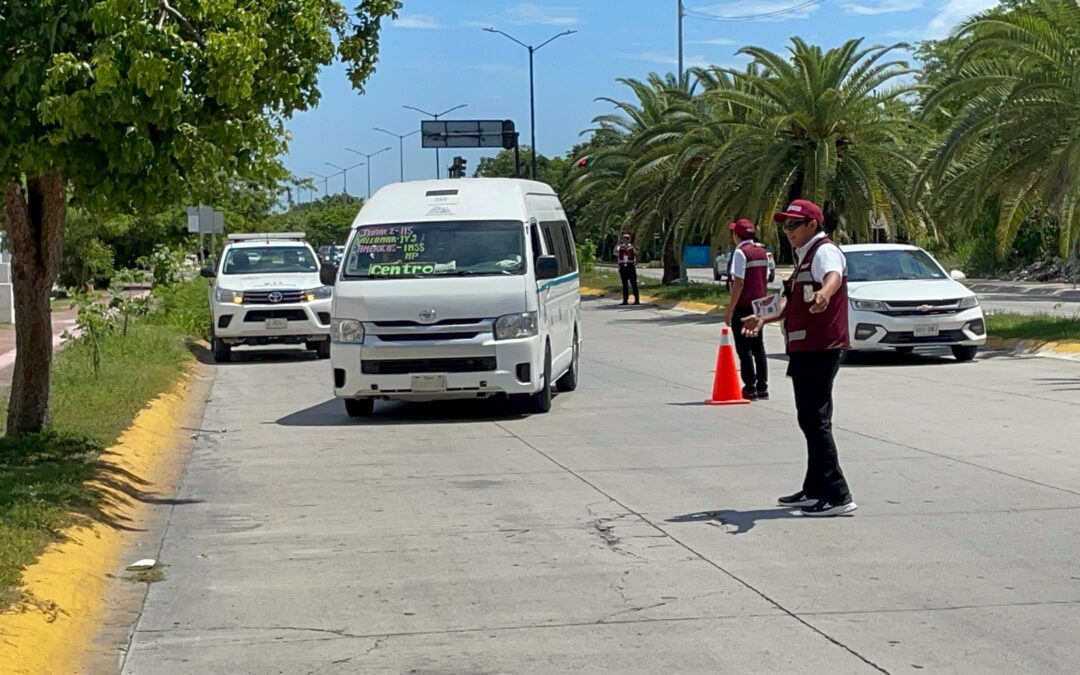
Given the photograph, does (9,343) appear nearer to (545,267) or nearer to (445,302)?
(445,302)

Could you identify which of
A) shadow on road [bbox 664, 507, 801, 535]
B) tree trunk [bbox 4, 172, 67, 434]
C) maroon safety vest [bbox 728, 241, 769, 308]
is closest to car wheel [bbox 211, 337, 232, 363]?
maroon safety vest [bbox 728, 241, 769, 308]

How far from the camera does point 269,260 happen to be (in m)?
25.6

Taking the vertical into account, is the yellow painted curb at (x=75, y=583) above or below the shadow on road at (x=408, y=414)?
above

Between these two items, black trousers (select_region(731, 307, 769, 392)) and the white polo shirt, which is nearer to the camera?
the white polo shirt

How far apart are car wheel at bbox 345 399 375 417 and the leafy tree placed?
495 centimetres

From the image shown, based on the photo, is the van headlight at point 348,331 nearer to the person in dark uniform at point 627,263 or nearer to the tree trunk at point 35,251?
the tree trunk at point 35,251

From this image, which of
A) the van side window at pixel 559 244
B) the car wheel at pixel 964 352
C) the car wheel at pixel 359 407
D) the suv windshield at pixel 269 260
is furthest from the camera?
the suv windshield at pixel 269 260

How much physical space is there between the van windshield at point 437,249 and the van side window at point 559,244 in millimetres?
→ 995

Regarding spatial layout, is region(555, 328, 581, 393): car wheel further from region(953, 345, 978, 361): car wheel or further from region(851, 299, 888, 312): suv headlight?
region(953, 345, 978, 361): car wheel

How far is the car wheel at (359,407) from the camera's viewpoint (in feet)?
51.4

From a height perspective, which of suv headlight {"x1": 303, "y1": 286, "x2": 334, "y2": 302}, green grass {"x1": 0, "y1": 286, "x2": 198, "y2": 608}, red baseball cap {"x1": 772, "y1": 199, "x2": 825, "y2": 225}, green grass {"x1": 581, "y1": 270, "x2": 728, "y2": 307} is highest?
red baseball cap {"x1": 772, "y1": 199, "x2": 825, "y2": 225}

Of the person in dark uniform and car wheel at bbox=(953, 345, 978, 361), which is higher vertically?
the person in dark uniform


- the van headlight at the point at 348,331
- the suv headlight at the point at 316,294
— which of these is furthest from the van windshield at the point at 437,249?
the suv headlight at the point at 316,294

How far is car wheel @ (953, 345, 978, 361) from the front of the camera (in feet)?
67.4
